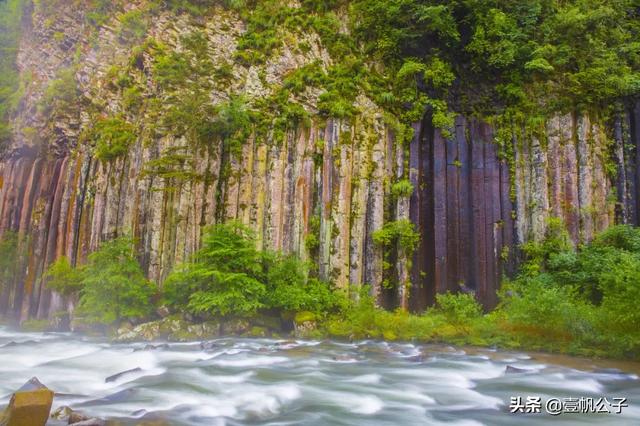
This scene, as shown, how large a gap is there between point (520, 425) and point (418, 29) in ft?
50.8

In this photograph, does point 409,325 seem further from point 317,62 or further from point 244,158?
point 317,62

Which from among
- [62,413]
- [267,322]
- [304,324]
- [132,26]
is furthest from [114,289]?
[132,26]

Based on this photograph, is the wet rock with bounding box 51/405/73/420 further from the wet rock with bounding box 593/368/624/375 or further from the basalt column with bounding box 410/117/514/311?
the basalt column with bounding box 410/117/514/311

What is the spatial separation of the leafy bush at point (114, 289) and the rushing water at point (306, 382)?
1.61 meters

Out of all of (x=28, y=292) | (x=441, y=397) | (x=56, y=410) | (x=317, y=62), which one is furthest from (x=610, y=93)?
(x=28, y=292)

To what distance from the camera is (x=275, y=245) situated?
1605 cm

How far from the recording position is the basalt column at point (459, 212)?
15906 millimetres

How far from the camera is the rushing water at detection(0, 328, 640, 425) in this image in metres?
6.72

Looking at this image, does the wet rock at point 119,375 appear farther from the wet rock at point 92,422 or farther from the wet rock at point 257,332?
the wet rock at point 257,332

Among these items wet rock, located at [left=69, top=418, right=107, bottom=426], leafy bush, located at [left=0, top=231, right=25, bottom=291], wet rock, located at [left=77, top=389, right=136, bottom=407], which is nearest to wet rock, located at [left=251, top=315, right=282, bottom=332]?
wet rock, located at [left=77, top=389, right=136, bottom=407]

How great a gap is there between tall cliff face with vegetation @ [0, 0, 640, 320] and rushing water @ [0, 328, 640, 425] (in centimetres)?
464

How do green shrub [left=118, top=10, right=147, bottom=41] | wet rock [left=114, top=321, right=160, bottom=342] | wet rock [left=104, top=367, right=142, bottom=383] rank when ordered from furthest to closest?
green shrub [left=118, top=10, right=147, bottom=41] < wet rock [left=114, top=321, right=160, bottom=342] < wet rock [left=104, top=367, right=142, bottom=383]

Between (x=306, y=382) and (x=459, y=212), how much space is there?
10.0 metres

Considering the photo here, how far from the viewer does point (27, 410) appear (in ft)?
17.5
